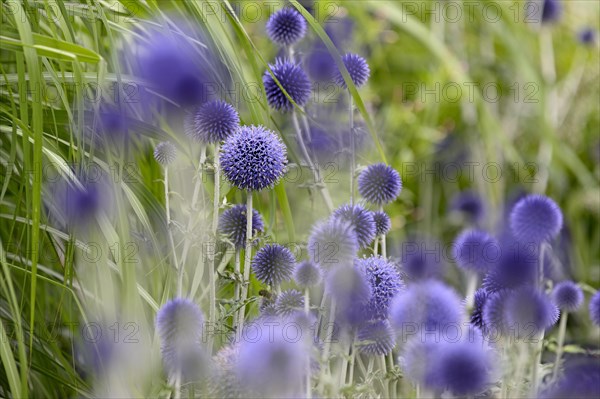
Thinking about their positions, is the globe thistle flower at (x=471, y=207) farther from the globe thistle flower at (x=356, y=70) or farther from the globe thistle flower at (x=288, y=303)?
the globe thistle flower at (x=288, y=303)

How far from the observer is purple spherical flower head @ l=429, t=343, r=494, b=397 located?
804 mm

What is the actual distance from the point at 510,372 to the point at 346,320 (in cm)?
24

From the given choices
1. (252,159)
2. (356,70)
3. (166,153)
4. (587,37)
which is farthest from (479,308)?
(587,37)

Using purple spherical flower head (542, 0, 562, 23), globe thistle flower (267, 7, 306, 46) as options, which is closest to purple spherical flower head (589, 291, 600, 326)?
globe thistle flower (267, 7, 306, 46)

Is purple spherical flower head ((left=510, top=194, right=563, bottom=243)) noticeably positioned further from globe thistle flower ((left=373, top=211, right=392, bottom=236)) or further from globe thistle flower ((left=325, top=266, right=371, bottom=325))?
globe thistle flower ((left=325, top=266, right=371, bottom=325))

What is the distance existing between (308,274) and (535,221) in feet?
1.24

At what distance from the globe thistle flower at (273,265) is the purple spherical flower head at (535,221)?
36cm

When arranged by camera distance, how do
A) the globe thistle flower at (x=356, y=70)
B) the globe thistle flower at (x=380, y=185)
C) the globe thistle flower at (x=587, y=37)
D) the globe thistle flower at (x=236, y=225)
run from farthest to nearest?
the globe thistle flower at (x=587, y=37)
the globe thistle flower at (x=356, y=70)
the globe thistle flower at (x=380, y=185)
the globe thistle flower at (x=236, y=225)

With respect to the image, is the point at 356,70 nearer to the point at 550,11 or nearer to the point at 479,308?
the point at 479,308

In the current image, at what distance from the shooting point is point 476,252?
4.39ft

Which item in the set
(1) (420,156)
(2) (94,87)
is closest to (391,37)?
(1) (420,156)

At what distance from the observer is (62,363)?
1.21m

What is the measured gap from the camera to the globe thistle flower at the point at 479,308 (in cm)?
113

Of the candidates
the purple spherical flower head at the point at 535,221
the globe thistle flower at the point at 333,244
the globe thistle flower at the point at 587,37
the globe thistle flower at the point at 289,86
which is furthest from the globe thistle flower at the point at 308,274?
the globe thistle flower at the point at 587,37
